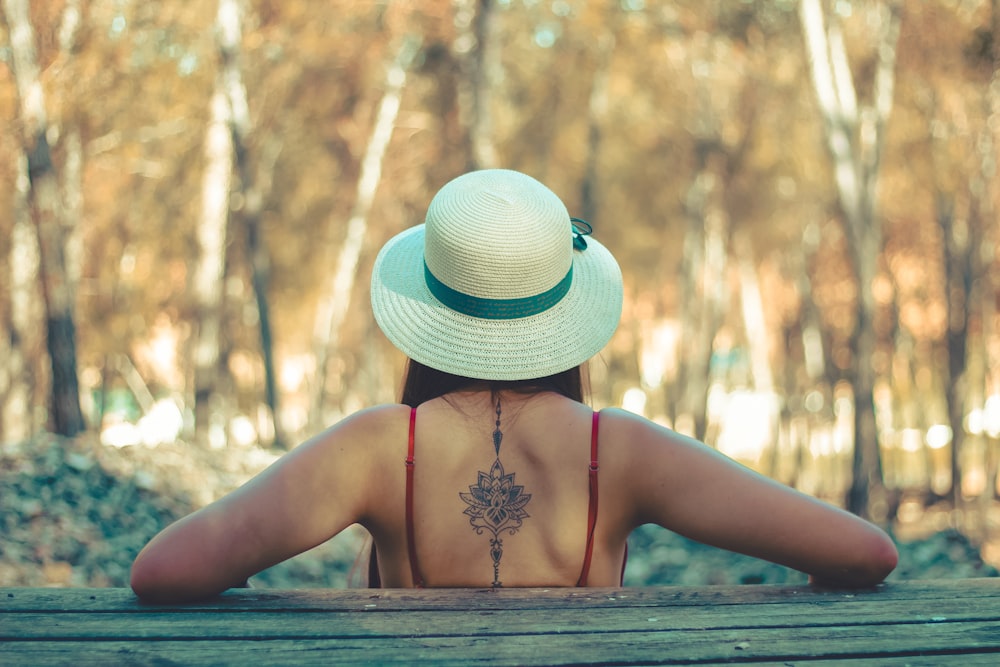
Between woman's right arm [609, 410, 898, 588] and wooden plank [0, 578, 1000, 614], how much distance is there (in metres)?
0.09

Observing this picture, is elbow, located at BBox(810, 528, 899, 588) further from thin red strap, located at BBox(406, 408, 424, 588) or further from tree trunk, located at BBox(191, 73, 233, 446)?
tree trunk, located at BBox(191, 73, 233, 446)

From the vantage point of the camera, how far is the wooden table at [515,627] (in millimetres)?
1982

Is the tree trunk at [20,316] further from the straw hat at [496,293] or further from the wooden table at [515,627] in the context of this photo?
the wooden table at [515,627]

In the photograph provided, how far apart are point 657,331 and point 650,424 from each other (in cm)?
4346

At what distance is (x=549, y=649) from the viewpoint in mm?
1999

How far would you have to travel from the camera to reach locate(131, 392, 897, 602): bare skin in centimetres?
238

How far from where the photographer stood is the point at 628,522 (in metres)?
2.59

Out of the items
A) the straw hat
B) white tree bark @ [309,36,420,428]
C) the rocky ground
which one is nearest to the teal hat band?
the straw hat

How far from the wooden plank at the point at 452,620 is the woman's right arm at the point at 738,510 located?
13 centimetres

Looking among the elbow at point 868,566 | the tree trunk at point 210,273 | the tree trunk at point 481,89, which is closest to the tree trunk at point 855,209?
the tree trunk at point 481,89

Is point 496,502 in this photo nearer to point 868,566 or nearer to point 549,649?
point 549,649

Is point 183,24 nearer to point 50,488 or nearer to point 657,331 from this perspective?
point 50,488

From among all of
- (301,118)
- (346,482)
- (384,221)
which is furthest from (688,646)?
(384,221)

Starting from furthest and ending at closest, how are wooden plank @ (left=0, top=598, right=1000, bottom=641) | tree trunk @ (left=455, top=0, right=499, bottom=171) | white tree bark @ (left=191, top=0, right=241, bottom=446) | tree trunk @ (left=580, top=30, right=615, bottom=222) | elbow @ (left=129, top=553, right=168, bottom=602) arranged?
tree trunk @ (left=580, top=30, right=615, bottom=222)
white tree bark @ (left=191, top=0, right=241, bottom=446)
tree trunk @ (left=455, top=0, right=499, bottom=171)
elbow @ (left=129, top=553, right=168, bottom=602)
wooden plank @ (left=0, top=598, right=1000, bottom=641)
